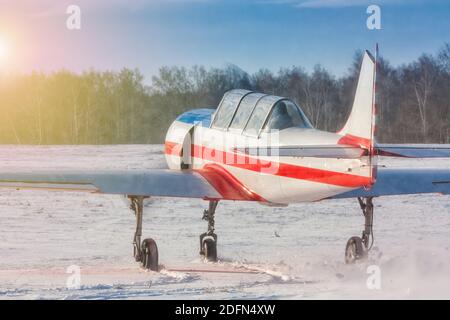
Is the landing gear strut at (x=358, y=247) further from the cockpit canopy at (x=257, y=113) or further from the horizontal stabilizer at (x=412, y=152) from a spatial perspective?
the horizontal stabilizer at (x=412, y=152)

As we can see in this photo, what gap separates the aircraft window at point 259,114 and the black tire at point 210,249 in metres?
2.30

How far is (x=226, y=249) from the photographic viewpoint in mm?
14867

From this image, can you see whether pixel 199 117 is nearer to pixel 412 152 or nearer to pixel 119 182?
pixel 119 182

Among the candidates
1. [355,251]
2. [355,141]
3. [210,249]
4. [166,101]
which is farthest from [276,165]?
[166,101]

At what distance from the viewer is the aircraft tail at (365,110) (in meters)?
10.2

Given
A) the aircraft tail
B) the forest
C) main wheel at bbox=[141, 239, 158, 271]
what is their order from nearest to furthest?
the aircraft tail, main wheel at bbox=[141, 239, 158, 271], the forest

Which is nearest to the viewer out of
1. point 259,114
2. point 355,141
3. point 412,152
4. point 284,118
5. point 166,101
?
point 355,141

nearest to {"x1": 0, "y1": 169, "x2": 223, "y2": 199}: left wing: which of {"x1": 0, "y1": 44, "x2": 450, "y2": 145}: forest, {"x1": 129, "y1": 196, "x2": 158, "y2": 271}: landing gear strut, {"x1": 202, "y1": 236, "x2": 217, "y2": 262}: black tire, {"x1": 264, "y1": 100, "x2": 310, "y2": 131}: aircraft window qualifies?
{"x1": 129, "y1": 196, "x2": 158, "y2": 271}: landing gear strut

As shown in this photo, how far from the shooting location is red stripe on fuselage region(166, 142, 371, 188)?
1045cm

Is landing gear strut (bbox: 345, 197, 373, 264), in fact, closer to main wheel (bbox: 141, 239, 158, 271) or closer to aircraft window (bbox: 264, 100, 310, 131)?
aircraft window (bbox: 264, 100, 310, 131)

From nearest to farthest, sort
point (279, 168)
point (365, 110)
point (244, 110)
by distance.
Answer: point (365, 110)
point (279, 168)
point (244, 110)

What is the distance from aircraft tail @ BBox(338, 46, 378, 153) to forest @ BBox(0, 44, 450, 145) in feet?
48.6

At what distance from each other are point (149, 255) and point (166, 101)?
22255 millimetres

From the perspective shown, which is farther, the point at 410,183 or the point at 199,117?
the point at 199,117
